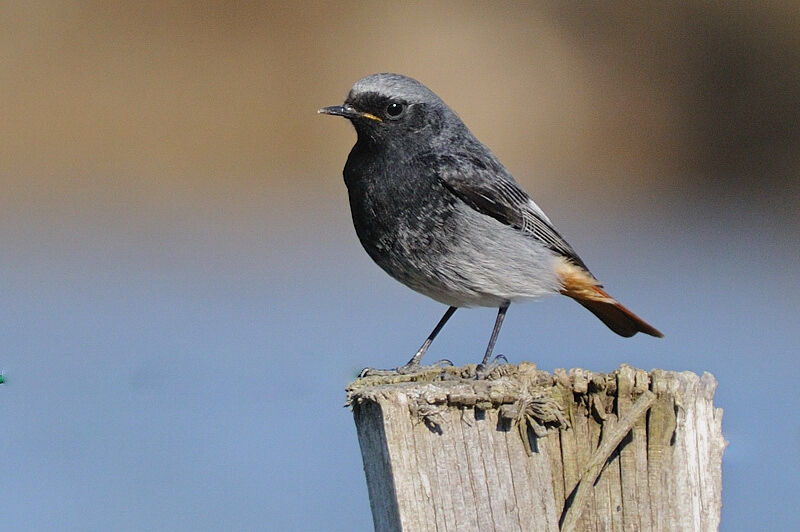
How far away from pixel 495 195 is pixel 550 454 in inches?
75.5

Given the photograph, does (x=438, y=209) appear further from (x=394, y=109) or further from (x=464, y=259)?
(x=394, y=109)

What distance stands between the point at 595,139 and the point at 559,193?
3.01ft

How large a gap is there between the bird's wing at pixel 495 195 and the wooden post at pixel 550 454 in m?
1.66

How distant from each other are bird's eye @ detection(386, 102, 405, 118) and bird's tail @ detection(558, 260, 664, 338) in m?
0.88

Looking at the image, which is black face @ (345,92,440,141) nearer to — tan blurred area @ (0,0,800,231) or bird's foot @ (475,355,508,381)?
bird's foot @ (475,355,508,381)

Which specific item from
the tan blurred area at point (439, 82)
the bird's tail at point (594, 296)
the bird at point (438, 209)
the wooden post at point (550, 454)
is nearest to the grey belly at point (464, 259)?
the bird at point (438, 209)

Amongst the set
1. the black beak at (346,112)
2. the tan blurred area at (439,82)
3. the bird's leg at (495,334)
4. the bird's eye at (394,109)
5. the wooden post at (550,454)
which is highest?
the tan blurred area at (439,82)

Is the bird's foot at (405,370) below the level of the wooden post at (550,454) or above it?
above

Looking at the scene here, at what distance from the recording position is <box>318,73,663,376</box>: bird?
4664 mm

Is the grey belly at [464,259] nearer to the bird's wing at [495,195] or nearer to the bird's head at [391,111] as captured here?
the bird's wing at [495,195]

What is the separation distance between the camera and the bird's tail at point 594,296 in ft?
16.4

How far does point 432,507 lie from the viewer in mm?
2865

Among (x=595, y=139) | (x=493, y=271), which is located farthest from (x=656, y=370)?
(x=595, y=139)

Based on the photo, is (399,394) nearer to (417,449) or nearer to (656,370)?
(417,449)
